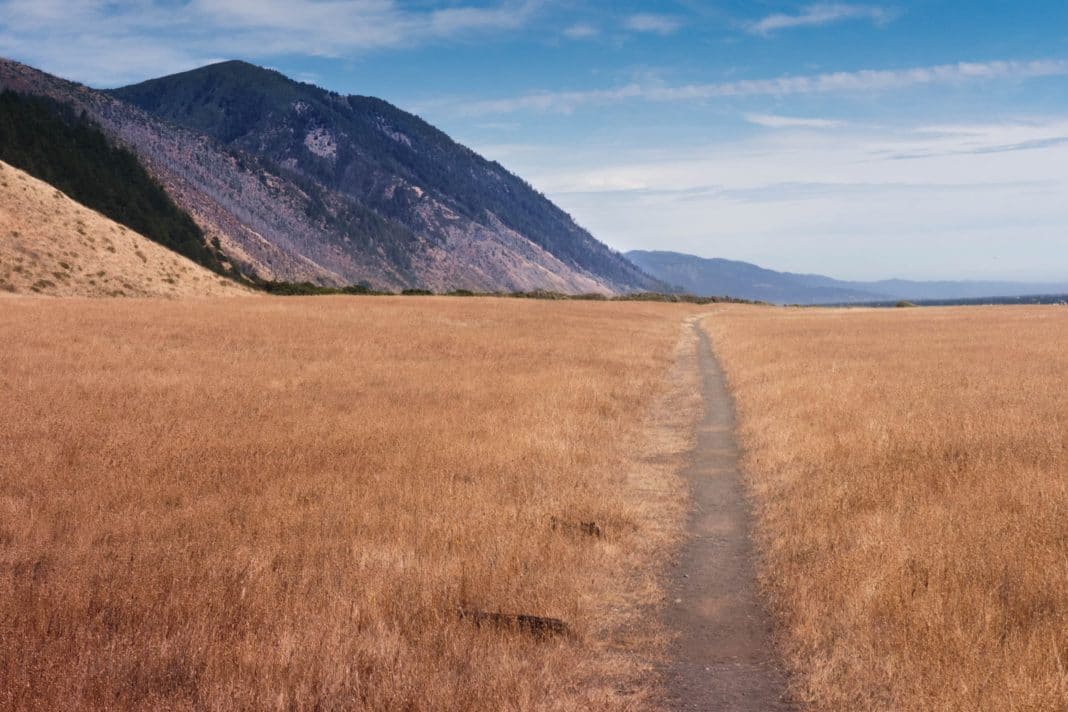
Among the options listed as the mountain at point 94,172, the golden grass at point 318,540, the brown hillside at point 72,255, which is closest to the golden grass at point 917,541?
the golden grass at point 318,540

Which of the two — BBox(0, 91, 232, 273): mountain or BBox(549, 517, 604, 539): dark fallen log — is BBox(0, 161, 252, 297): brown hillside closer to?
BBox(0, 91, 232, 273): mountain

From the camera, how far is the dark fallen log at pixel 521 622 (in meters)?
6.25

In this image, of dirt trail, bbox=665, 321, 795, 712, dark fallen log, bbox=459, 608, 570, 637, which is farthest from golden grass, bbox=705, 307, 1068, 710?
dark fallen log, bbox=459, 608, 570, 637

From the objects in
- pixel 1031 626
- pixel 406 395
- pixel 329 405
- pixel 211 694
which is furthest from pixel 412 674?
pixel 406 395

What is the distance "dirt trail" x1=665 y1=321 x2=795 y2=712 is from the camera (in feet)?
18.2

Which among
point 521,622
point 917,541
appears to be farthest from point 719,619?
point 917,541

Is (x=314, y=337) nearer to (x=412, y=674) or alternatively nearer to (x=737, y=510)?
(x=737, y=510)

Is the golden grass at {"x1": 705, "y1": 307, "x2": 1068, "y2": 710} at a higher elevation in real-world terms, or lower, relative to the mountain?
lower

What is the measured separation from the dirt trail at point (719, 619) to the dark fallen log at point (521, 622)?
3.30ft

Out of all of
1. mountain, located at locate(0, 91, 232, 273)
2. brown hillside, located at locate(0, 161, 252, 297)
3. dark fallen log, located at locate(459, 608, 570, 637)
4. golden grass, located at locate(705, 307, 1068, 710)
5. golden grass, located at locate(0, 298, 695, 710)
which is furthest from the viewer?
mountain, located at locate(0, 91, 232, 273)

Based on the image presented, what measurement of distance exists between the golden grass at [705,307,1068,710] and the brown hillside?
53827 mm

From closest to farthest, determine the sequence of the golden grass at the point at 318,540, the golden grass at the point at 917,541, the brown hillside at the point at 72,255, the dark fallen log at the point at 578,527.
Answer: the golden grass at the point at 318,540 → the golden grass at the point at 917,541 → the dark fallen log at the point at 578,527 → the brown hillside at the point at 72,255

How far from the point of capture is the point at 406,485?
10.0m

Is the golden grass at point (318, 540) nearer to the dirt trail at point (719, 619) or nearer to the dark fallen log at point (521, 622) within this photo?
the dark fallen log at point (521, 622)
